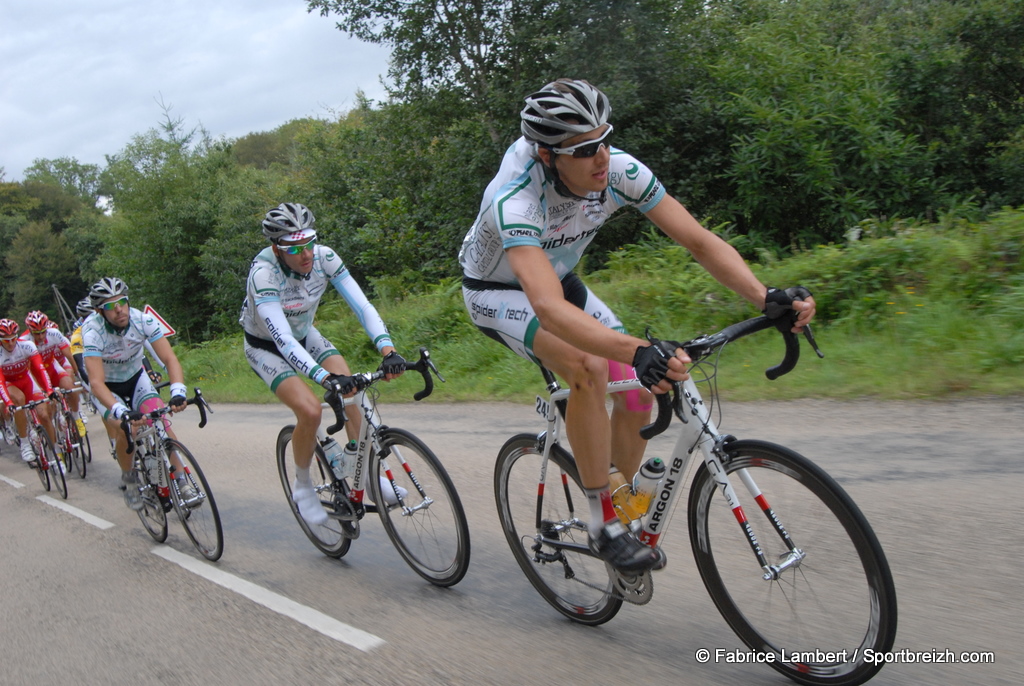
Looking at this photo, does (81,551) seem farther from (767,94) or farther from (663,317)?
(767,94)

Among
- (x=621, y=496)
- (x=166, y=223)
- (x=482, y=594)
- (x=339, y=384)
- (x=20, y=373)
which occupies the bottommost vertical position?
(x=482, y=594)

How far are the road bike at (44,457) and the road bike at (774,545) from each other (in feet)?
24.1

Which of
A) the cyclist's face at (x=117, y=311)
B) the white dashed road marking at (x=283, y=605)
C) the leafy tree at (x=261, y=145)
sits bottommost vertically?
the white dashed road marking at (x=283, y=605)

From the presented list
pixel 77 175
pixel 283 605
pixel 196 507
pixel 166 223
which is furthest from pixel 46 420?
pixel 77 175

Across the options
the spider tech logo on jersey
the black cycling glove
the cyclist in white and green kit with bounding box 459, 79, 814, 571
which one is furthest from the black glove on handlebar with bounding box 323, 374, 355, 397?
the cyclist in white and green kit with bounding box 459, 79, 814, 571

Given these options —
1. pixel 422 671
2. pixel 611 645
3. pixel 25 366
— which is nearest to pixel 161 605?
pixel 422 671

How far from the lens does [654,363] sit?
243 cm

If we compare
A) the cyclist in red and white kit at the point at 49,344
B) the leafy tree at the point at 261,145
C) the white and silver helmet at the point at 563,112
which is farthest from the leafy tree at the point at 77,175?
the white and silver helmet at the point at 563,112

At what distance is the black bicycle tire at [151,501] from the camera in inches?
232

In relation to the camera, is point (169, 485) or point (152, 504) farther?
point (152, 504)

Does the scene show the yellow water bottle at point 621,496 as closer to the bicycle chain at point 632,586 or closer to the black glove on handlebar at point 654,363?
the bicycle chain at point 632,586

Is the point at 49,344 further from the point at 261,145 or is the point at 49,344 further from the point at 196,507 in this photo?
the point at 261,145

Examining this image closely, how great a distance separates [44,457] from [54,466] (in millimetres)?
300

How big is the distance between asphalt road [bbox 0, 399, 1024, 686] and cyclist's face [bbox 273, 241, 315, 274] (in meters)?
1.86
